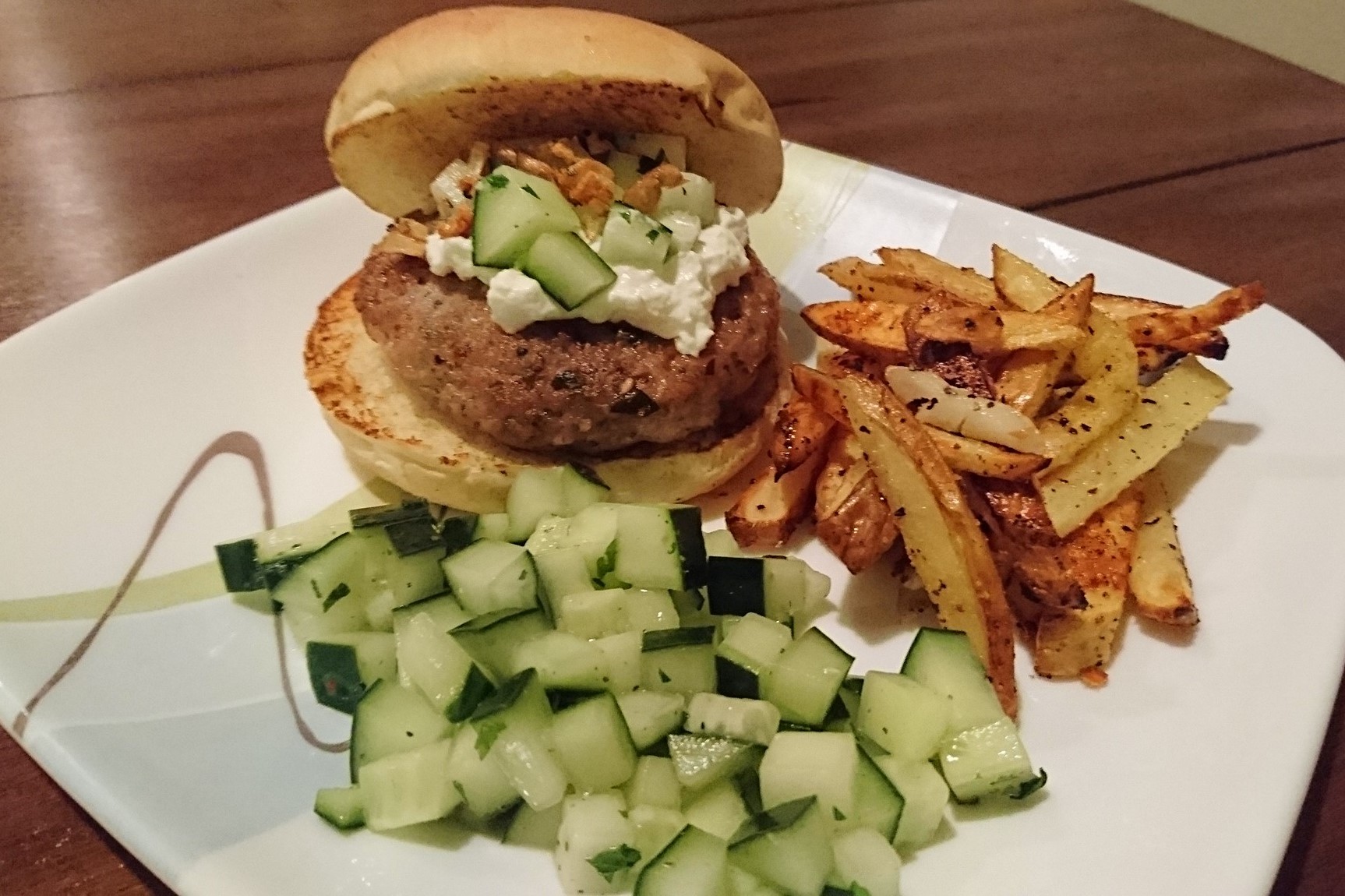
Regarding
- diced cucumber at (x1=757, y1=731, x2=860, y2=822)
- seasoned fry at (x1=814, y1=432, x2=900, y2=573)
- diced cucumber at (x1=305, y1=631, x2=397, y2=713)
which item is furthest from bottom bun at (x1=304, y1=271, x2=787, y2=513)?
diced cucumber at (x1=757, y1=731, x2=860, y2=822)

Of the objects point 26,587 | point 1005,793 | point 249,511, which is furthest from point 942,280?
point 26,587

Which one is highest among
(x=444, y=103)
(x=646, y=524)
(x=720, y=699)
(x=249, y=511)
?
(x=444, y=103)

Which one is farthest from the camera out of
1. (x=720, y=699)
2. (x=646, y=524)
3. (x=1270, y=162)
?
(x=1270, y=162)

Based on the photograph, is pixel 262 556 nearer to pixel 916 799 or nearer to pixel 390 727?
pixel 390 727

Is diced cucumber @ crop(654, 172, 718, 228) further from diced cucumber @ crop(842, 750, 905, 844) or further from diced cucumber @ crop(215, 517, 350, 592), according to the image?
diced cucumber @ crop(842, 750, 905, 844)

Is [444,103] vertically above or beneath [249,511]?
above

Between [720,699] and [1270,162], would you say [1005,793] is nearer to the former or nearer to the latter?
[720,699]
